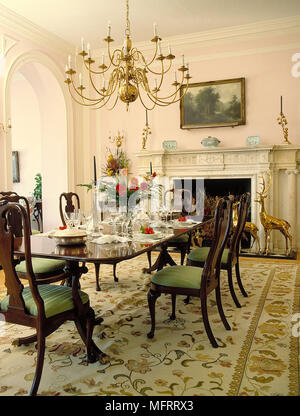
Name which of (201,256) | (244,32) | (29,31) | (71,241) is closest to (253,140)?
(244,32)

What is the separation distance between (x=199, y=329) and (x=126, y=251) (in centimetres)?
96

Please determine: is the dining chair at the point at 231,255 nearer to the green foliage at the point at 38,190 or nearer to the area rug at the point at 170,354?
the area rug at the point at 170,354

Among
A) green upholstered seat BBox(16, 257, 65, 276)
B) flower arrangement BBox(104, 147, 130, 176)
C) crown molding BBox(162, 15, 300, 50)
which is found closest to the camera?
green upholstered seat BBox(16, 257, 65, 276)

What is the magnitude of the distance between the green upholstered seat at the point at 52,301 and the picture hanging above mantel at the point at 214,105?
433 cm

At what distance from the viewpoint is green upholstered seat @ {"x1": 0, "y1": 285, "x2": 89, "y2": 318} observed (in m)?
1.96

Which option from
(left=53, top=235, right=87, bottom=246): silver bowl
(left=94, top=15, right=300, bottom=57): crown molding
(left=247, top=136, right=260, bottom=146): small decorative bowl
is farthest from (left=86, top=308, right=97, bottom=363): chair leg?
(left=94, top=15, right=300, bottom=57): crown molding

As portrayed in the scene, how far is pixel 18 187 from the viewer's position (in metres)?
8.34

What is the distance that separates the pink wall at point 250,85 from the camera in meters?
5.43

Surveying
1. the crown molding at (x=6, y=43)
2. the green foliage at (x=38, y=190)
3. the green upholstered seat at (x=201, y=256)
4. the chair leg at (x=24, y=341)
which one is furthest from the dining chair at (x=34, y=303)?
the green foliage at (x=38, y=190)

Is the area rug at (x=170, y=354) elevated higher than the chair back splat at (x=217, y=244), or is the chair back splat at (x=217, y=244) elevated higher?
the chair back splat at (x=217, y=244)

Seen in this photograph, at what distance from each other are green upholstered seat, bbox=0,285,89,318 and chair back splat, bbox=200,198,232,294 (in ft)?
2.69

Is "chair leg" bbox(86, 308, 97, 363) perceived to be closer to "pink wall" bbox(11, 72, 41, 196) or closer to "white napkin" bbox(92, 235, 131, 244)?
"white napkin" bbox(92, 235, 131, 244)
